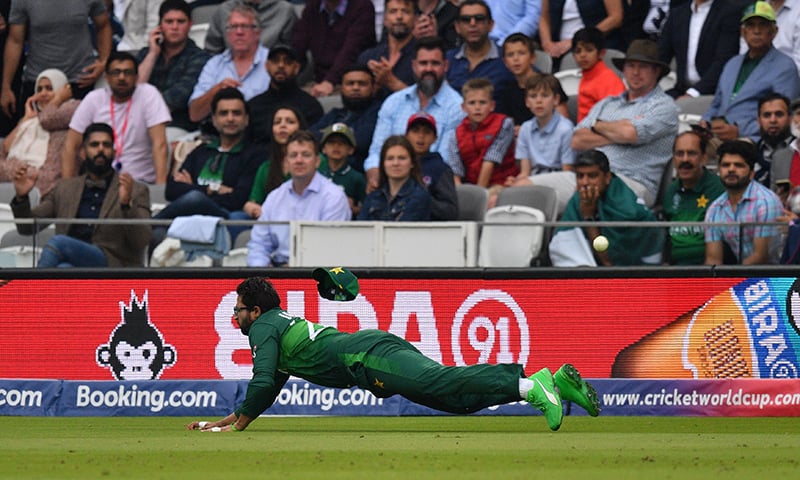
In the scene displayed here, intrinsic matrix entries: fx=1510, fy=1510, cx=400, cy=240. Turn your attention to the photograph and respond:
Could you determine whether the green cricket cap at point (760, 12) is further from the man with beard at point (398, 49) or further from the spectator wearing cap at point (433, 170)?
the man with beard at point (398, 49)

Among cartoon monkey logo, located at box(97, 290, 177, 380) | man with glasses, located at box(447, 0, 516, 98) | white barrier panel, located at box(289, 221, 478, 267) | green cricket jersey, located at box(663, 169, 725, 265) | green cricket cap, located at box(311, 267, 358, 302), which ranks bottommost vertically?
cartoon monkey logo, located at box(97, 290, 177, 380)

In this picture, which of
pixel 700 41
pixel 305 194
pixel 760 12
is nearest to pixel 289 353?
pixel 305 194

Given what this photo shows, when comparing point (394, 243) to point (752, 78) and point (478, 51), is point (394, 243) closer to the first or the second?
point (478, 51)

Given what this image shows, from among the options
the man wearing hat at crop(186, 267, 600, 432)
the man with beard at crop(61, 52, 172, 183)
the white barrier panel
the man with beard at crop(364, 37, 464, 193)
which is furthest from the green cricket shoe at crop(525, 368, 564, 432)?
the man with beard at crop(61, 52, 172, 183)

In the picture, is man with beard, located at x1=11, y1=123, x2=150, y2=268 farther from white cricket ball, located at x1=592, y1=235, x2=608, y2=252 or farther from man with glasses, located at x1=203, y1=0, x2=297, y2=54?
white cricket ball, located at x1=592, y1=235, x2=608, y2=252

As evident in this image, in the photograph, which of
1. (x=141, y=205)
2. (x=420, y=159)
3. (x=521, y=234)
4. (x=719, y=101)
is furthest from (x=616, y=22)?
(x=141, y=205)

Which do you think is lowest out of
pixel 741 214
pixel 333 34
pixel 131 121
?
pixel 741 214

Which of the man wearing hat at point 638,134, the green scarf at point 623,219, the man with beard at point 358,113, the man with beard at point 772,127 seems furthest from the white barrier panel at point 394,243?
the man with beard at point 772,127

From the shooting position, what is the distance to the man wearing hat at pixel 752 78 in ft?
50.2

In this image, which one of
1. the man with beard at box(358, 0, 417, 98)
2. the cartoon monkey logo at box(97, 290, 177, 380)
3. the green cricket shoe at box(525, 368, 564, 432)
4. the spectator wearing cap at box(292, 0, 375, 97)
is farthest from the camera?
the spectator wearing cap at box(292, 0, 375, 97)

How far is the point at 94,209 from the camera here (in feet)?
50.5

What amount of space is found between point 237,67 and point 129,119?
61.2 inches

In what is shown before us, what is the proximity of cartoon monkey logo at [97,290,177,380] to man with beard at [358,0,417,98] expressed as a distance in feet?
15.3

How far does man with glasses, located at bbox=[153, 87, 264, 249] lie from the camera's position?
16125mm
